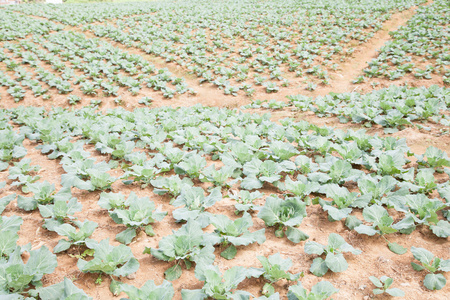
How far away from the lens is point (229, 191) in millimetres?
3906

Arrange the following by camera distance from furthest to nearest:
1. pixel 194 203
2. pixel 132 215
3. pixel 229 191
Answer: pixel 229 191, pixel 194 203, pixel 132 215

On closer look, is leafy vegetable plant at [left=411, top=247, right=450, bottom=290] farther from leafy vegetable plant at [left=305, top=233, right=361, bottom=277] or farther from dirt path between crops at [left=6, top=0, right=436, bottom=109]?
dirt path between crops at [left=6, top=0, right=436, bottom=109]

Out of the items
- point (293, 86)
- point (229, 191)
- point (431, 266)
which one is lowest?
point (293, 86)

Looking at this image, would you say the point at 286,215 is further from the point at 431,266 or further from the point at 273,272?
the point at 431,266

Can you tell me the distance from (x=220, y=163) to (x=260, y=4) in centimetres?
2442

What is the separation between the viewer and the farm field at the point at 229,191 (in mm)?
2434

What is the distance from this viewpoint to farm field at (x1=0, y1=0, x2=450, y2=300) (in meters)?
2.43

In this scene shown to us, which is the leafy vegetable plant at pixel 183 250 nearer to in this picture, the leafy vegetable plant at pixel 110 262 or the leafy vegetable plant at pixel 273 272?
the leafy vegetable plant at pixel 110 262

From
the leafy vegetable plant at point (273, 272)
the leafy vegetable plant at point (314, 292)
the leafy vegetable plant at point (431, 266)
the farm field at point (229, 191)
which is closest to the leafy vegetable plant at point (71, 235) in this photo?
the farm field at point (229, 191)

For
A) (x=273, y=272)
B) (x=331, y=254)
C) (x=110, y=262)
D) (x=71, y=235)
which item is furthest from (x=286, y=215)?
(x=71, y=235)

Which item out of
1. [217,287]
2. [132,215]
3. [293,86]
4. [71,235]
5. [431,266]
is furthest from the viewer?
[293,86]

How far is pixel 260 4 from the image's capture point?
24547 millimetres

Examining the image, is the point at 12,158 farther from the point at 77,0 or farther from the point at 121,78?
the point at 77,0

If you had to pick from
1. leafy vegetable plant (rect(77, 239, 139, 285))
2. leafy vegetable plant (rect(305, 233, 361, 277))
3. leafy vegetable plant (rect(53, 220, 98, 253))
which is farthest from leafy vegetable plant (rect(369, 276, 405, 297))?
leafy vegetable plant (rect(53, 220, 98, 253))
